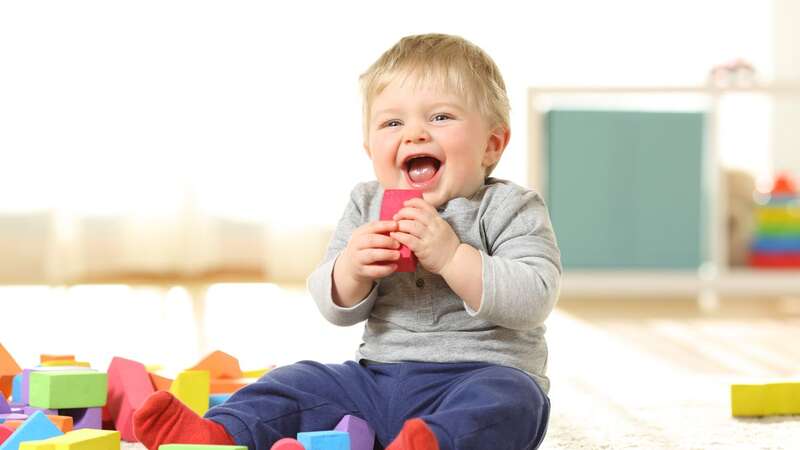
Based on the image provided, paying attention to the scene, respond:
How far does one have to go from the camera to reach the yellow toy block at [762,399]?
4.17 feet

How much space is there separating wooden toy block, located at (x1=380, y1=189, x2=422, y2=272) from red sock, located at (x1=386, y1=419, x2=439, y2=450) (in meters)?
0.19

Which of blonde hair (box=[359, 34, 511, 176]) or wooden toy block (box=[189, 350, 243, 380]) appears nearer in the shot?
blonde hair (box=[359, 34, 511, 176])

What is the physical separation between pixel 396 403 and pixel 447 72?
1.02ft

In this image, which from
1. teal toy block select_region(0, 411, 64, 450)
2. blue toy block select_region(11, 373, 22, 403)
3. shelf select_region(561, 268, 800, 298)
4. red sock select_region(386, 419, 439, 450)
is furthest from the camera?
shelf select_region(561, 268, 800, 298)

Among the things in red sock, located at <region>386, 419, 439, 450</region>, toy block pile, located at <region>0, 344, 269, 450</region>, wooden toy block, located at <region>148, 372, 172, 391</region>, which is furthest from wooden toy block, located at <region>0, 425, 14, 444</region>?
red sock, located at <region>386, 419, 439, 450</region>

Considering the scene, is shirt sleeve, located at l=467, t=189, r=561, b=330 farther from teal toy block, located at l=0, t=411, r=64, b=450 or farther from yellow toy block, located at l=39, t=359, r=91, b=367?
yellow toy block, located at l=39, t=359, r=91, b=367

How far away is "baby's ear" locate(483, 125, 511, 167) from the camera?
3.63ft

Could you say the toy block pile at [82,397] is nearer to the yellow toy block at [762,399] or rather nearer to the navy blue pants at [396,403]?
the navy blue pants at [396,403]

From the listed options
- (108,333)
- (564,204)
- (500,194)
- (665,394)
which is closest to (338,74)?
(564,204)

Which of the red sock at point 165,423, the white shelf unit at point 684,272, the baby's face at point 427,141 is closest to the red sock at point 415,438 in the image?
the red sock at point 165,423

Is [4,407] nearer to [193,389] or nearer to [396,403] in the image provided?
[193,389]

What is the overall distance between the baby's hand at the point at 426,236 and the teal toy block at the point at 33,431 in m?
0.33

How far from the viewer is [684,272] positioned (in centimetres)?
291

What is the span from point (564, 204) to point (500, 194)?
1.85m
